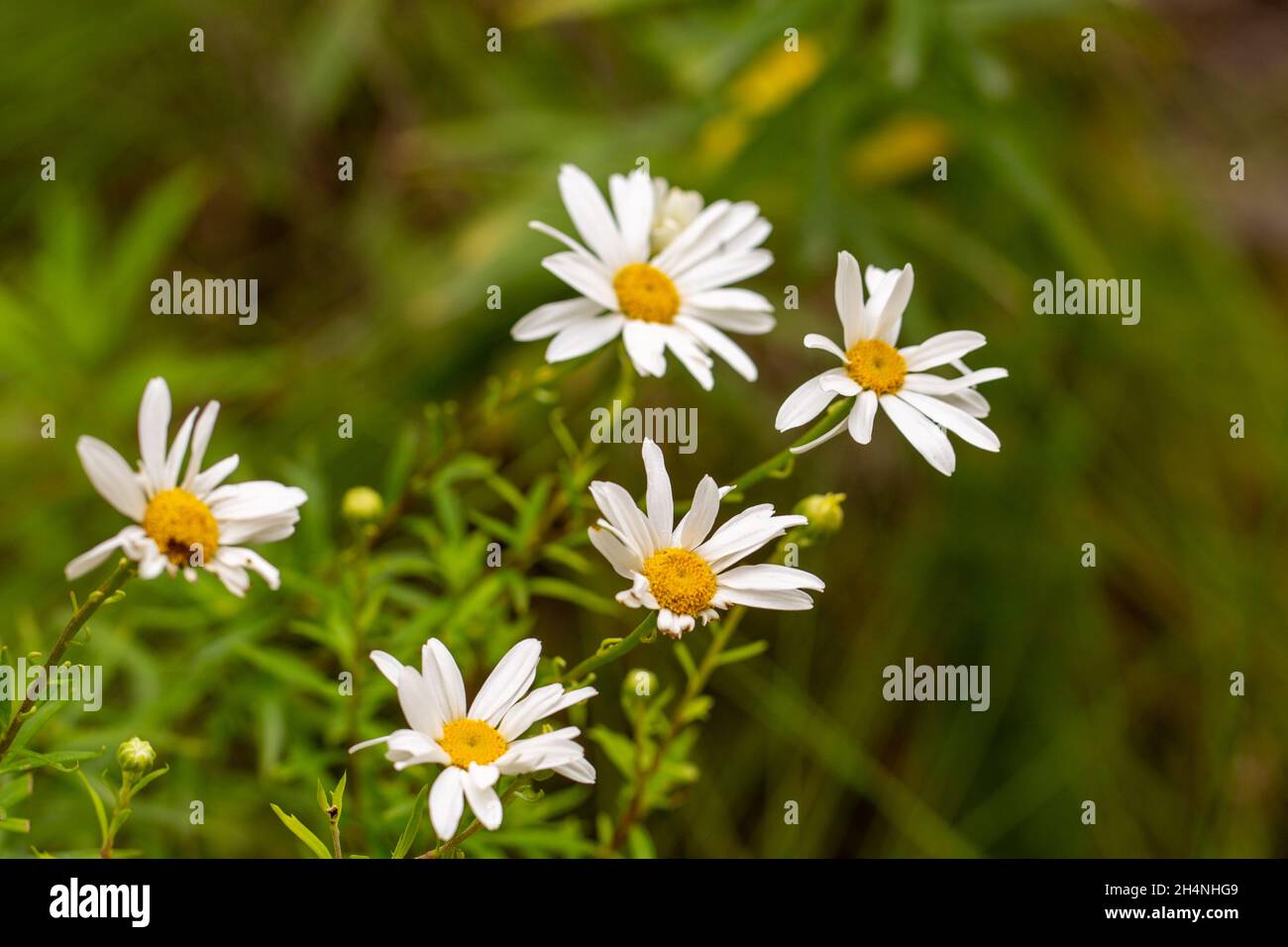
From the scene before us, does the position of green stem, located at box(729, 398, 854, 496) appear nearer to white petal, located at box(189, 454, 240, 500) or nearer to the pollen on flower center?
the pollen on flower center

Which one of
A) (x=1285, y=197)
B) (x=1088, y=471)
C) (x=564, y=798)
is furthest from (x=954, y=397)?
(x=1285, y=197)

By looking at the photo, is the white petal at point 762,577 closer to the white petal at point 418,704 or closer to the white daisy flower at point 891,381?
the white daisy flower at point 891,381

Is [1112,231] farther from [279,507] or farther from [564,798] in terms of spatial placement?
[279,507]

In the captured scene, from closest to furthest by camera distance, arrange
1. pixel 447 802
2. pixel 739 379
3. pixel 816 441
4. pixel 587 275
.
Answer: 1. pixel 447 802
2. pixel 816 441
3. pixel 587 275
4. pixel 739 379

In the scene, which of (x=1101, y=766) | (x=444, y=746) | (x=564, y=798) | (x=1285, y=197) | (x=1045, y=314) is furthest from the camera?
(x=1285, y=197)

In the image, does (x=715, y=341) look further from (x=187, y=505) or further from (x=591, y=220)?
(x=187, y=505)

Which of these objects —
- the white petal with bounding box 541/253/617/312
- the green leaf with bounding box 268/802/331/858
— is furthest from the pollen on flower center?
the white petal with bounding box 541/253/617/312

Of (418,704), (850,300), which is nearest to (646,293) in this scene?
(850,300)
